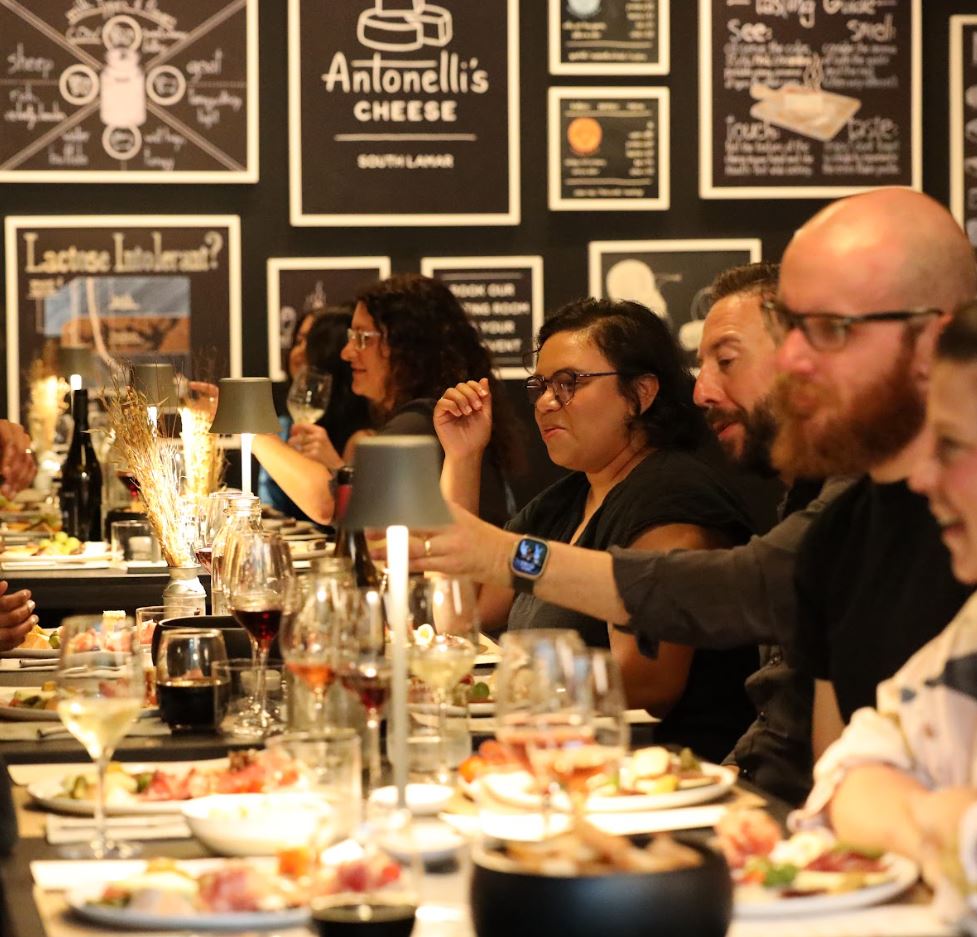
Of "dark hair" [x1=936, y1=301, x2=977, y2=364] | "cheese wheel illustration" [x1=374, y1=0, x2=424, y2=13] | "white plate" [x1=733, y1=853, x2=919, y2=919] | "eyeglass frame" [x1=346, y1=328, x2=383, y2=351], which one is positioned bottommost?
"white plate" [x1=733, y1=853, x2=919, y2=919]

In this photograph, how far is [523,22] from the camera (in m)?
6.65

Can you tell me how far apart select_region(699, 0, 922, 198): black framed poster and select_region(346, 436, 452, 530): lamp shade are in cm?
520

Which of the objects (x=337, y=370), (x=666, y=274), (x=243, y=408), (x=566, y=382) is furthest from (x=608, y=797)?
(x=666, y=274)

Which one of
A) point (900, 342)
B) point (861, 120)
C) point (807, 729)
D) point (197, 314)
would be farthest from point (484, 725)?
point (861, 120)

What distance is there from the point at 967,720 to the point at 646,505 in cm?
164

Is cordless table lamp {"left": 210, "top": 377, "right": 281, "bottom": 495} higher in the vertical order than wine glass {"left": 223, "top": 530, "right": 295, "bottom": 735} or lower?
higher

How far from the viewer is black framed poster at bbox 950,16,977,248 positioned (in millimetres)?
6836

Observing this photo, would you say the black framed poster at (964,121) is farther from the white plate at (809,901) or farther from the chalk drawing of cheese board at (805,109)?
the white plate at (809,901)

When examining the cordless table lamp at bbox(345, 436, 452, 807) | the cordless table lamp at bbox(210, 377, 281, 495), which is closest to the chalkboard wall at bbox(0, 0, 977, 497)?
the cordless table lamp at bbox(210, 377, 281, 495)

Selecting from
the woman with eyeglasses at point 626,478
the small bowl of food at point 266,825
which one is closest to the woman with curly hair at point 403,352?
the woman with eyeglasses at point 626,478

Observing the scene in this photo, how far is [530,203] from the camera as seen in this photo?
22.1 ft

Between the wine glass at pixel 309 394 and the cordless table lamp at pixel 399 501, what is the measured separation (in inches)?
151

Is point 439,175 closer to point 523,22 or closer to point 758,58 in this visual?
point 523,22

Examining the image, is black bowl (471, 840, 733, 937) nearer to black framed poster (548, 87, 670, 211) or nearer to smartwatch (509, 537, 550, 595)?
smartwatch (509, 537, 550, 595)
